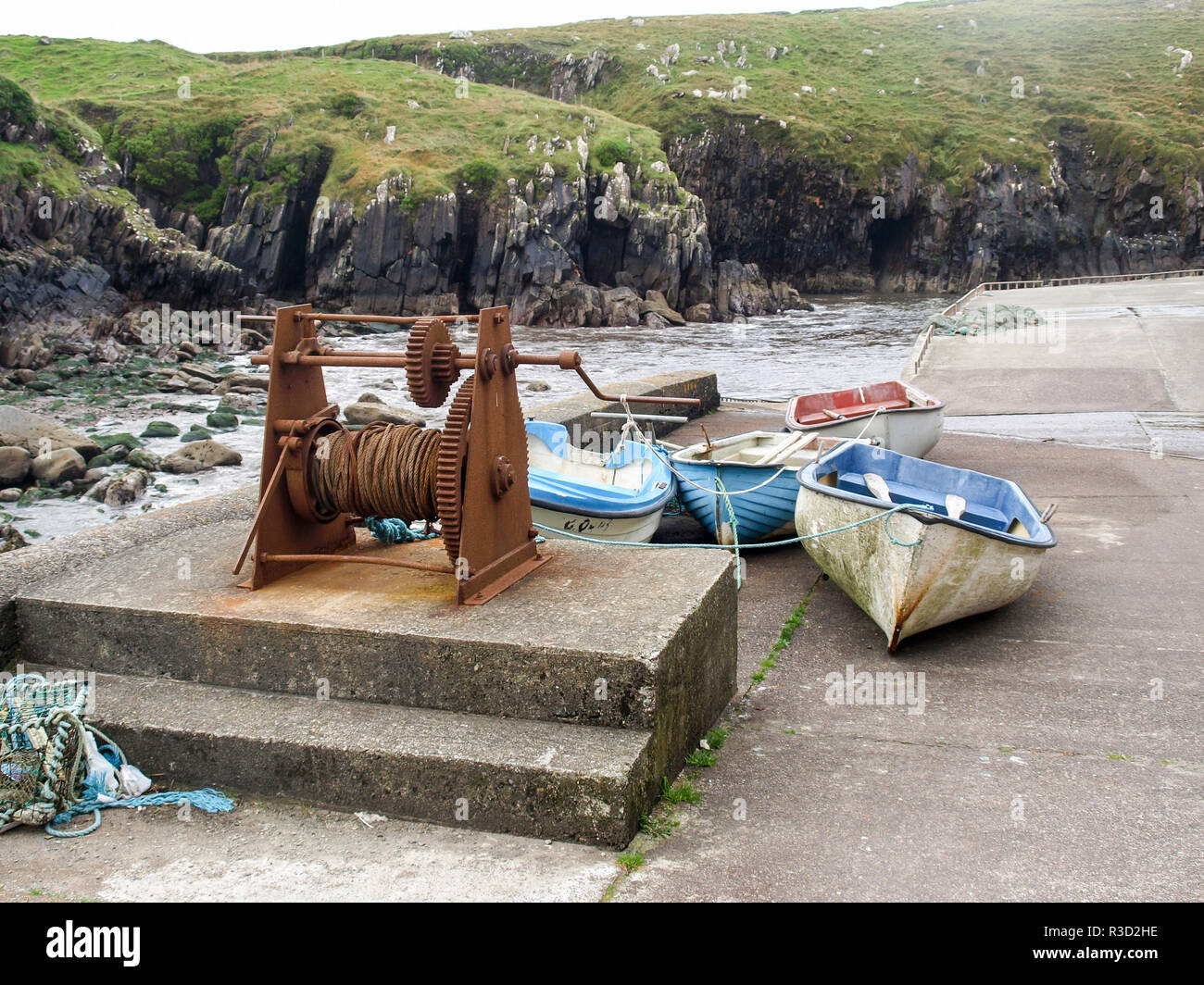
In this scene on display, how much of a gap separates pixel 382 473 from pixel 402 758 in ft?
5.62

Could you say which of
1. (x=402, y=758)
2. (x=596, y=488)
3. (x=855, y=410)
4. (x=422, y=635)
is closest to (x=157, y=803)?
(x=402, y=758)

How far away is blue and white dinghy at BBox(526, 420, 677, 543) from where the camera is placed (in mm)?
8062

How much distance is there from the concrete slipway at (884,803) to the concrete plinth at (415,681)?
18 cm

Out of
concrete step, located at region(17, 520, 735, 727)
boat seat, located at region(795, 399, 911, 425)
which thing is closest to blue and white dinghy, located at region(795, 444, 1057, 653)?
concrete step, located at region(17, 520, 735, 727)

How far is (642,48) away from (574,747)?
139m

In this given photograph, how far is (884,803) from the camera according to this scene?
408 centimetres

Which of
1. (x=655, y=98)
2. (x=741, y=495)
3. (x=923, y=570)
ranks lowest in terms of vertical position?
(x=741, y=495)

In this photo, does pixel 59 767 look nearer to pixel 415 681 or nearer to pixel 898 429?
pixel 415 681

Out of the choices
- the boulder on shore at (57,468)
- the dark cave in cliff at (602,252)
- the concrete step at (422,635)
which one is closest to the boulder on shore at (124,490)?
the boulder on shore at (57,468)

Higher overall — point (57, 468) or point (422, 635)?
point (422, 635)

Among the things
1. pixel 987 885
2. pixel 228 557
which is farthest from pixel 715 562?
pixel 228 557

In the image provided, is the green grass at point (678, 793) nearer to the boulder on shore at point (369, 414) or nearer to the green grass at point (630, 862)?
the green grass at point (630, 862)

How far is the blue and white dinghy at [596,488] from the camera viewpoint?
8062mm

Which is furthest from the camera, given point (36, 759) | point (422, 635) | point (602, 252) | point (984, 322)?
point (602, 252)
